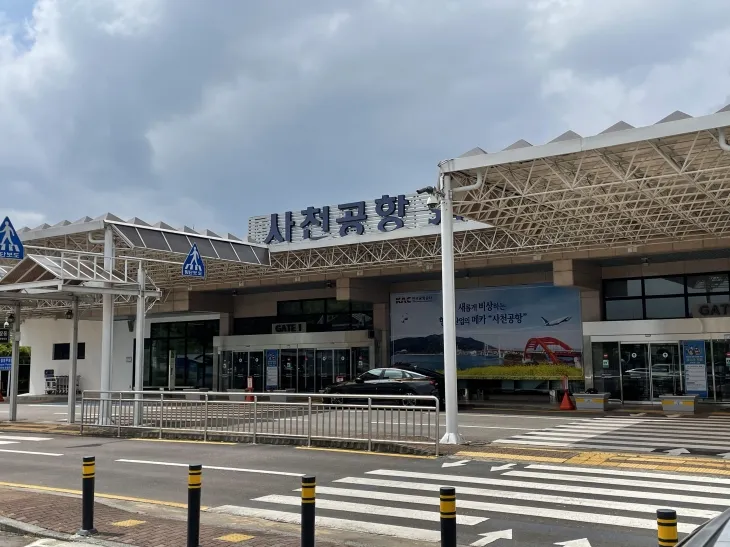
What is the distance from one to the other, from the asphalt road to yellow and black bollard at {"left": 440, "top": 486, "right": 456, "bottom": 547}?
68.9 inches

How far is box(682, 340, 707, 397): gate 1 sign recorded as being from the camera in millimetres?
25984

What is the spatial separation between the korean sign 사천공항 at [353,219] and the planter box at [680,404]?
972 cm

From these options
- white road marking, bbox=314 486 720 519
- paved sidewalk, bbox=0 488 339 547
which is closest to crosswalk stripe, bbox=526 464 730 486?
white road marking, bbox=314 486 720 519

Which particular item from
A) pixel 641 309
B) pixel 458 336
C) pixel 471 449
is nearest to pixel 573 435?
pixel 471 449

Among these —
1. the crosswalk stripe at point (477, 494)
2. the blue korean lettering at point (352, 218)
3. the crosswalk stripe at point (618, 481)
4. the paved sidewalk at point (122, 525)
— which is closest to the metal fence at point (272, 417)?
the crosswalk stripe at point (618, 481)

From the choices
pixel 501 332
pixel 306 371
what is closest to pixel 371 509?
pixel 501 332

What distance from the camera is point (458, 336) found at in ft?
109

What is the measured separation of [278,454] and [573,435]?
278 inches

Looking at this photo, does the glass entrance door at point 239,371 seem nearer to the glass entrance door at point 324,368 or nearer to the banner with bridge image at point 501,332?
the glass entrance door at point 324,368

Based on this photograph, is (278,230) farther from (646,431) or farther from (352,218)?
(646,431)

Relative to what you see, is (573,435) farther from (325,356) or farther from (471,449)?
(325,356)

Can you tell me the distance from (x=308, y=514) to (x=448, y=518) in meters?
1.32

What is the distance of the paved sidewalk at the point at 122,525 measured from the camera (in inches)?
288

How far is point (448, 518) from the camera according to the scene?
225 inches
